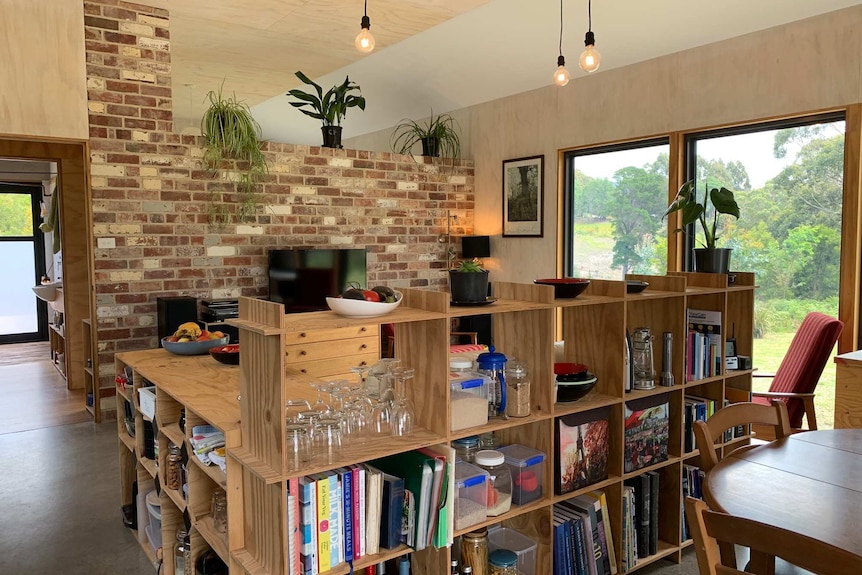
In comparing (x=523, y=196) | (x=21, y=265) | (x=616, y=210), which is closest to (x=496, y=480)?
(x=616, y=210)

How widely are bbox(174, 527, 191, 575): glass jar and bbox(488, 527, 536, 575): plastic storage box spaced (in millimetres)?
1131

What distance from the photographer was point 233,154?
529 centimetres

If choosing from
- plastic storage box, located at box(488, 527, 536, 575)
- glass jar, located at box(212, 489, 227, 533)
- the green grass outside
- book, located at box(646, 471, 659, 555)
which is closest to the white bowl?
glass jar, located at box(212, 489, 227, 533)

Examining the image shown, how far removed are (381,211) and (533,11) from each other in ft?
7.69

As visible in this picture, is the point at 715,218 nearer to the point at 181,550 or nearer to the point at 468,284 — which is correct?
the point at 468,284

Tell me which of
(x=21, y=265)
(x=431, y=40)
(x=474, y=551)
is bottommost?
(x=474, y=551)

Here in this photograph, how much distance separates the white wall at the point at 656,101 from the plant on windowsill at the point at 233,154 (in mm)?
2530

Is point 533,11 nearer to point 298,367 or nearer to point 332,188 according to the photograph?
point 332,188

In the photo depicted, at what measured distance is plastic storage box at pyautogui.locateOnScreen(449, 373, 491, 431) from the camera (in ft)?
6.95

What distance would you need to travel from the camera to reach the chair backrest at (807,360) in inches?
141

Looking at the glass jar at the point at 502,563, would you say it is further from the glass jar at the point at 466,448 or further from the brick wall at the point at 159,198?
the brick wall at the point at 159,198

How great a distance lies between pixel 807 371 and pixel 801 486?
6.73 ft

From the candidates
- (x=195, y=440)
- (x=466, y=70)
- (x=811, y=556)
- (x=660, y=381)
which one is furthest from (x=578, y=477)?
(x=466, y=70)

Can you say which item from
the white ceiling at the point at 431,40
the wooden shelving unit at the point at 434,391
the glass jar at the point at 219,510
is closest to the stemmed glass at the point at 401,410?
the wooden shelving unit at the point at 434,391
